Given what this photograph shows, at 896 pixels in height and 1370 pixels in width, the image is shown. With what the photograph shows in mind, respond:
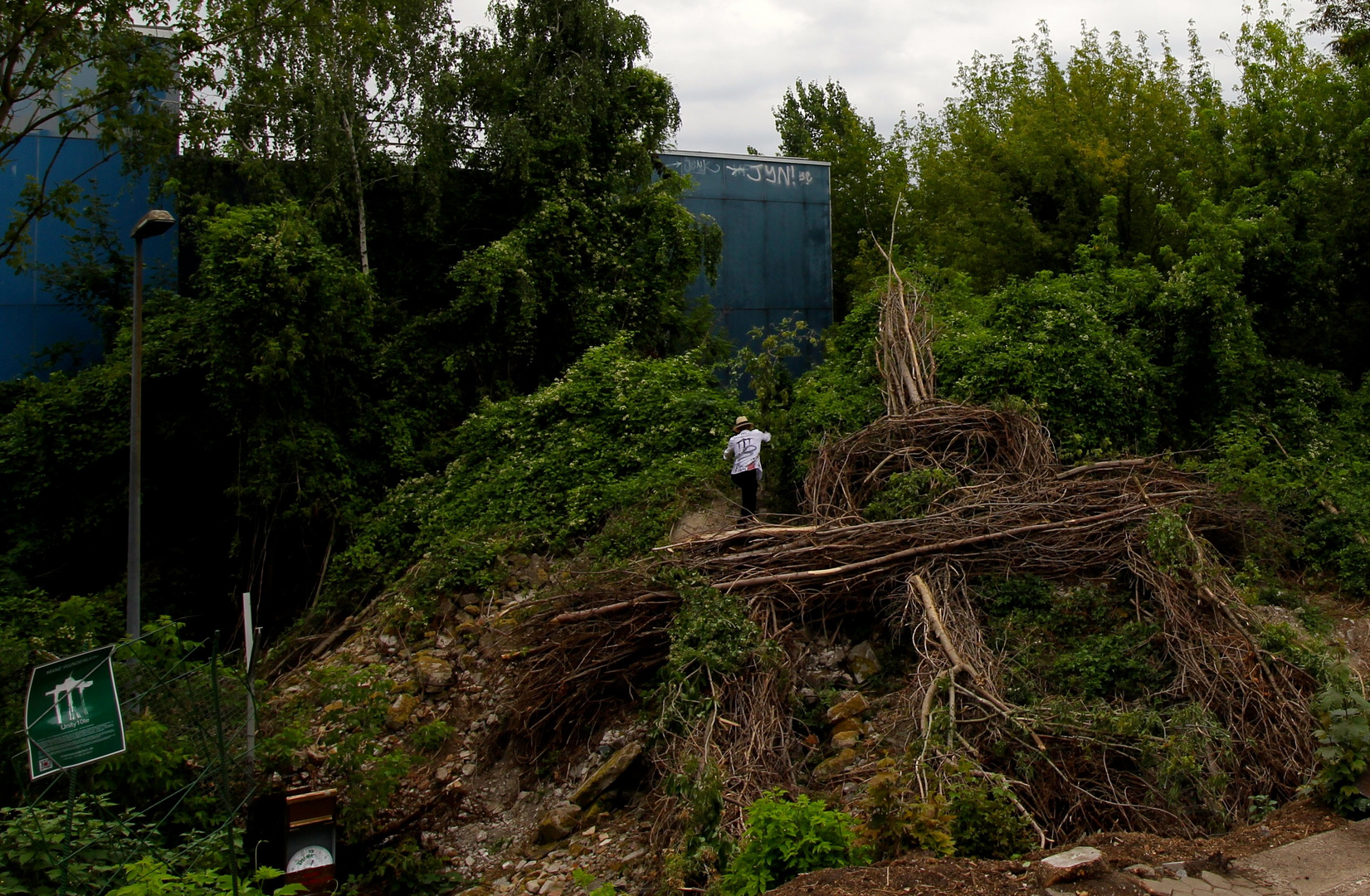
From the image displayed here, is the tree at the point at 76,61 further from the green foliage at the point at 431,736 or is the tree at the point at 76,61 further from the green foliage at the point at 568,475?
the green foliage at the point at 431,736

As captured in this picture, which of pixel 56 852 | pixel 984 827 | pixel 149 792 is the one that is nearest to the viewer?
pixel 984 827

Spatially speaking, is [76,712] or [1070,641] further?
[1070,641]

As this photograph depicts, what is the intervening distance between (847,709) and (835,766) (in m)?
0.83

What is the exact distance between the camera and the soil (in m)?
5.42

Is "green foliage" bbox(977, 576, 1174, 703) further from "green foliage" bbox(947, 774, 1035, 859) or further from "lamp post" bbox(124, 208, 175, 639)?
"lamp post" bbox(124, 208, 175, 639)

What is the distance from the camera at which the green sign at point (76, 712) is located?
549 centimetres

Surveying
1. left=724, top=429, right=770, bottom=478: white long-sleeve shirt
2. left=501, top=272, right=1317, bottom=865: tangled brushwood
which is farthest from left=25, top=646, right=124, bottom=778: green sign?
left=724, top=429, right=770, bottom=478: white long-sleeve shirt

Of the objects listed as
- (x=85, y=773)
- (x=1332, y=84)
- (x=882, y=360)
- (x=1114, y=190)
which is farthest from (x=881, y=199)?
(x=85, y=773)

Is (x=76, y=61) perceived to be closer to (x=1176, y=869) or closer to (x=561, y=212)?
(x=561, y=212)

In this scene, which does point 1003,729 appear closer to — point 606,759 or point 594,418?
point 606,759

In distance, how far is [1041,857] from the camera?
597cm

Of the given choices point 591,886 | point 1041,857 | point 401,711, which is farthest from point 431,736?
point 1041,857

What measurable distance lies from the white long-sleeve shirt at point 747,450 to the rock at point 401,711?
4562 mm

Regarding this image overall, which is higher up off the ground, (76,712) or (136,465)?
(136,465)
